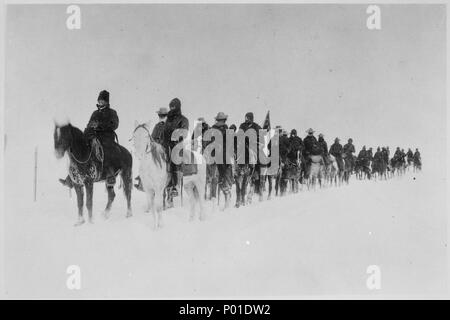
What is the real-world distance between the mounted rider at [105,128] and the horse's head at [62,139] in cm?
24

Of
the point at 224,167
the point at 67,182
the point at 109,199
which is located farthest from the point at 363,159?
the point at 67,182

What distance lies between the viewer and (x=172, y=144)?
726cm

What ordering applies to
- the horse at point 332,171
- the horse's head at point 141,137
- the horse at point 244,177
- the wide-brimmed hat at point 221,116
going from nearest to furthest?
the horse's head at point 141,137 → the wide-brimmed hat at point 221,116 → the horse at point 244,177 → the horse at point 332,171

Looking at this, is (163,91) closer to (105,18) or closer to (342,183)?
(105,18)

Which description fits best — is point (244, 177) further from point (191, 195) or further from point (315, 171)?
point (315, 171)

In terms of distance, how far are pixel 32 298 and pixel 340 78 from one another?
5.29 meters

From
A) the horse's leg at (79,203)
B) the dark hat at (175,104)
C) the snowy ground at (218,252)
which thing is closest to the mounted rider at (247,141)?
the snowy ground at (218,252)

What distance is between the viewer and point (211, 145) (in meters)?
7.46

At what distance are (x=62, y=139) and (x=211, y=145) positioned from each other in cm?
202

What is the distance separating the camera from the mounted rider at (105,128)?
7.22 meters

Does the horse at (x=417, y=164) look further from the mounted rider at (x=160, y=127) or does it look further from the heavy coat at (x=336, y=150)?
the mounted rider at (x=160, y=127)

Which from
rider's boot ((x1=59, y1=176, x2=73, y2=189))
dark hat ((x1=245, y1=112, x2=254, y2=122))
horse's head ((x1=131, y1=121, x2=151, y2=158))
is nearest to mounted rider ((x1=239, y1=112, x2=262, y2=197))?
dark hat ((x1=245, y1=112, x2=254, y2=122))

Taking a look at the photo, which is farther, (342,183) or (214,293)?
(342,183)

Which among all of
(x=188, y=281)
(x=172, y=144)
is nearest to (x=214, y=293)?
(x=188, y=281)
